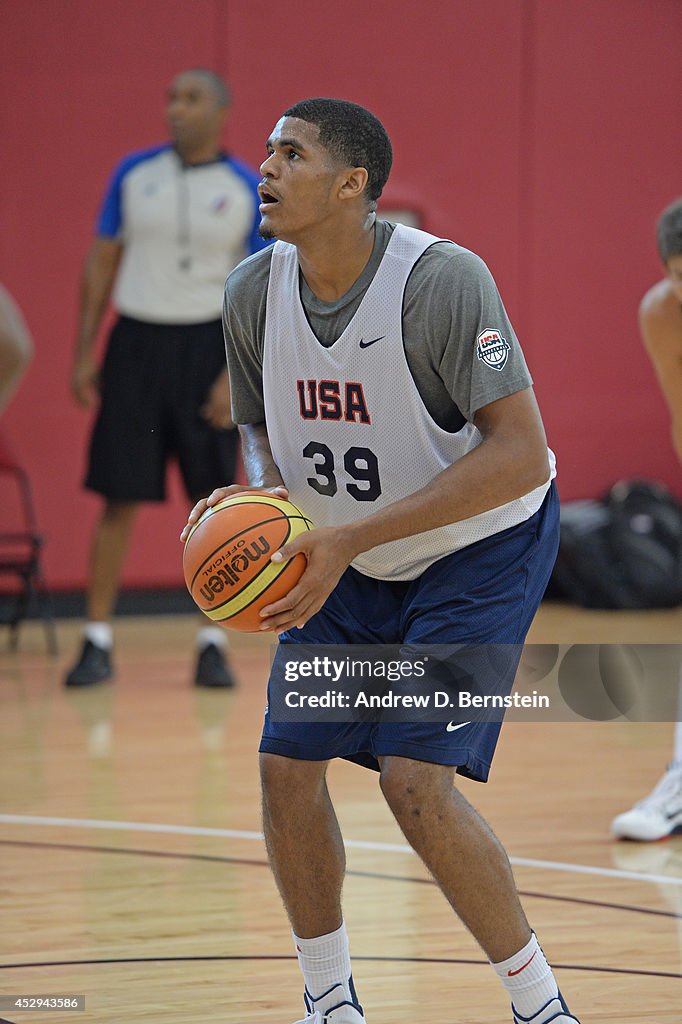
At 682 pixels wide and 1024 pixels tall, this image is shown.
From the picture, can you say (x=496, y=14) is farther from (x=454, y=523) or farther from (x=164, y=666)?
(x=454, y=523)

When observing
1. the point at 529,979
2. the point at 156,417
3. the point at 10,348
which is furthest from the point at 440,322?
the point at 156,417

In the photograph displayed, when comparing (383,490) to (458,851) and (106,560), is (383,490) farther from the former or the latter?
(106,560)

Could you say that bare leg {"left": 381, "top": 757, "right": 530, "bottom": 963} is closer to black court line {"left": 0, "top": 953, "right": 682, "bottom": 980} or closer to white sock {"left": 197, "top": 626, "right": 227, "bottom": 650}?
black court line {"left": 0, "top": 953, "right": 682, "bottom": 980}

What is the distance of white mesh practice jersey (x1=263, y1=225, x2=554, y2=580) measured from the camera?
2.49m

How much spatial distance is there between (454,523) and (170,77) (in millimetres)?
5953

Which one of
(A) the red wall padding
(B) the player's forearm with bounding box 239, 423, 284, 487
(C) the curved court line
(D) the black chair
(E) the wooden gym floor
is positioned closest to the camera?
(B) the player's forearm with bounding box 239, 423, 284, 487

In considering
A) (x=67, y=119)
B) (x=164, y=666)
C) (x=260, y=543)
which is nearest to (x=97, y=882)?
(x=260, y=543)

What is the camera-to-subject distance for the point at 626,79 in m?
8.83

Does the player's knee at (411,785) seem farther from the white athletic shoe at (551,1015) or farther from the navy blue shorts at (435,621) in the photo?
Answer: the white athletic shoe at (551,1015)

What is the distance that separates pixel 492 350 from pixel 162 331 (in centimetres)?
388

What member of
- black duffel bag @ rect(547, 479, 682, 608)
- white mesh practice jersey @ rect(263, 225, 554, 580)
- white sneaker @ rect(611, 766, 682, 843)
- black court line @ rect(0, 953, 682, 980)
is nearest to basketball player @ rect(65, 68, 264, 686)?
white sneaker @ rect(611, 766, 682, 843)

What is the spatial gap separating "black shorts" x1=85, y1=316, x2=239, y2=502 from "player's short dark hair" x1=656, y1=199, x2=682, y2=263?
2.90 m

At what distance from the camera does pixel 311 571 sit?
7.54ft

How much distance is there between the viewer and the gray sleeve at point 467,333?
2365 millimetres
